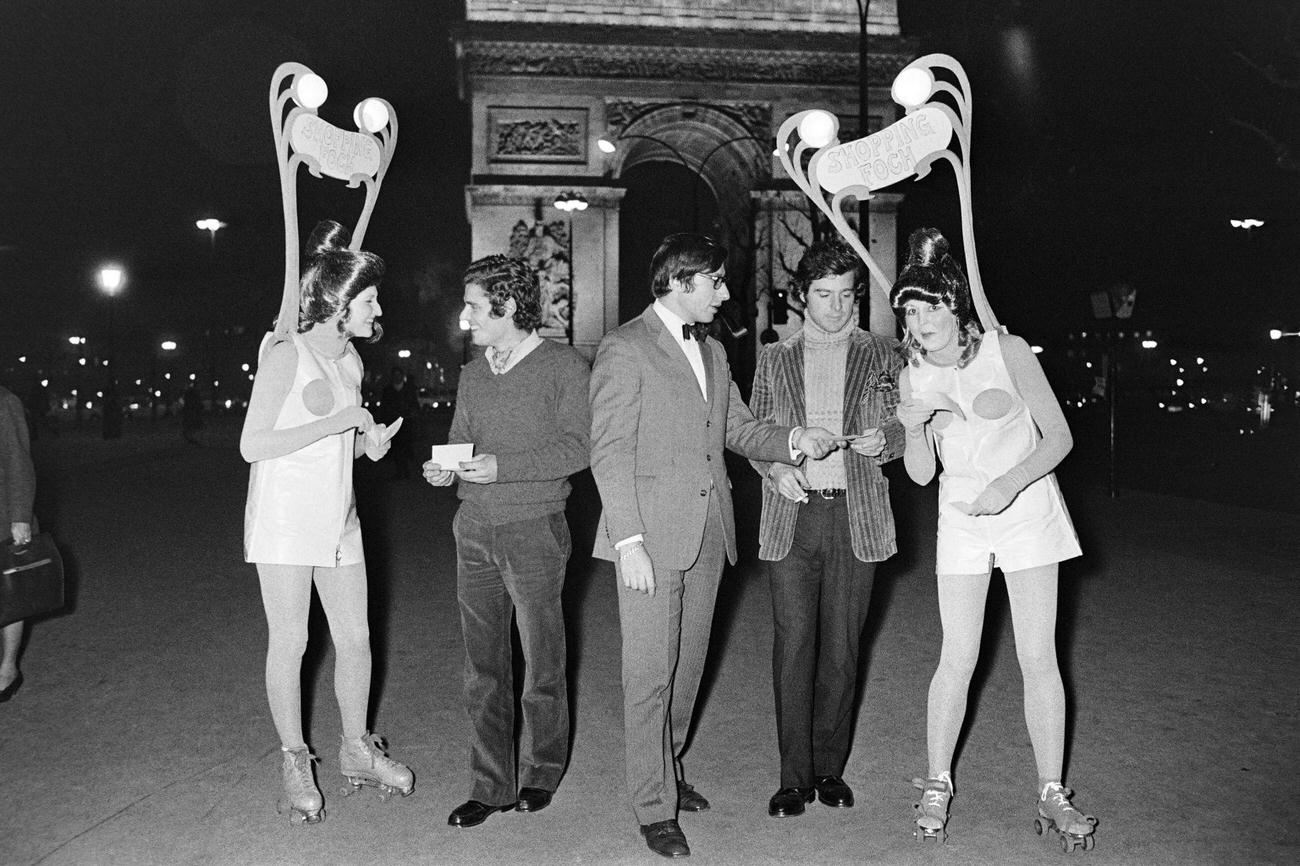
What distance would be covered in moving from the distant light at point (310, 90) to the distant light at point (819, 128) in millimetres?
1853

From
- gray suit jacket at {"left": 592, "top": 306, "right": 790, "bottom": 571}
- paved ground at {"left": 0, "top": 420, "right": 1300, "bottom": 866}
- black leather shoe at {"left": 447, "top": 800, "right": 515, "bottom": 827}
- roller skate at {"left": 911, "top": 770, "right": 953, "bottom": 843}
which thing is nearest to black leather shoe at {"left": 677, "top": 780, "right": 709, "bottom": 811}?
paved ground at {"left": 0, "top": 420, "right": 1300, "bottom": 866}

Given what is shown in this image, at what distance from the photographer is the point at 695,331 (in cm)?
492

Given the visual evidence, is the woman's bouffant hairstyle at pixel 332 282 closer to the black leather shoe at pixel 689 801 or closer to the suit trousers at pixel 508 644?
the suit trousers at pixel 508 644

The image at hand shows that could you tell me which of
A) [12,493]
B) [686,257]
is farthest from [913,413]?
[12,493]

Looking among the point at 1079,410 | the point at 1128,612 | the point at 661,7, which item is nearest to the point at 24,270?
the point at 661,7

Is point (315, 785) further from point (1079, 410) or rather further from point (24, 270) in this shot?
point (24, 270)

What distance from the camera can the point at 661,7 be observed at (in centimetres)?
2995

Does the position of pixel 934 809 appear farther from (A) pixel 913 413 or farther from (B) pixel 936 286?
(B) pixel 936 286

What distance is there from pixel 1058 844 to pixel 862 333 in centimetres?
196

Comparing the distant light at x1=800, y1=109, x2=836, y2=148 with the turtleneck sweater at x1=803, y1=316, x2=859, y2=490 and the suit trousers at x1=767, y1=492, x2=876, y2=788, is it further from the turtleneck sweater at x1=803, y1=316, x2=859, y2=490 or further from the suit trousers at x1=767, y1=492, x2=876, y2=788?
the suit trousers at x1=767, y1=492, x2=876, y2=788

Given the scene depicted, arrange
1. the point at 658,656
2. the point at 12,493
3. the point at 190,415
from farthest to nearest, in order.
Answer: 1. the point at 190,415
2. the point at 12,493
3. the point at 658,656

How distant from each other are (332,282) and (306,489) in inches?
29.6

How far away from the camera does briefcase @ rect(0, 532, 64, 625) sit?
6.33 metres

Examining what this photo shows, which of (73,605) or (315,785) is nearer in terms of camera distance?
(315,785)
